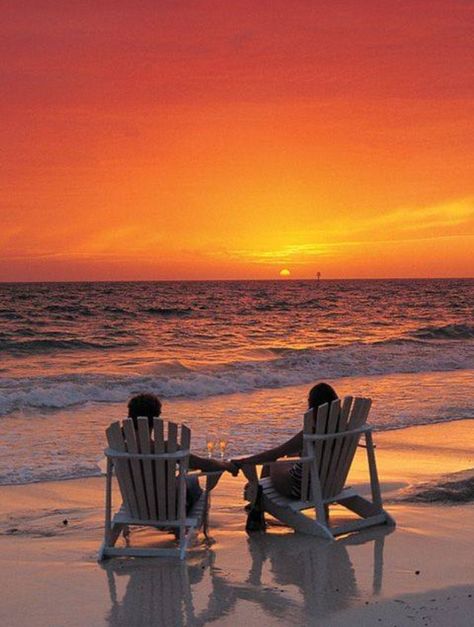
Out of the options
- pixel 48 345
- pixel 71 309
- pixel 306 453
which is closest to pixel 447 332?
pixel 48 345

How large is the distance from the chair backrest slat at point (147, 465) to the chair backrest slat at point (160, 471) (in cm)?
3

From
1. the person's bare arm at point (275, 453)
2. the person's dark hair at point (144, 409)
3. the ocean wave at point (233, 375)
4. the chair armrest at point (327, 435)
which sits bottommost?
the ocean wave at point (233, 375)

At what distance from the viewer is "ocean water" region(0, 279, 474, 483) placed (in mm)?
11789

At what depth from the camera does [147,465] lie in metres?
5.95

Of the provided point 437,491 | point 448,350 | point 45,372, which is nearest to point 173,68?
point 45,372

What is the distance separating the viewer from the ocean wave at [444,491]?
7.26 m

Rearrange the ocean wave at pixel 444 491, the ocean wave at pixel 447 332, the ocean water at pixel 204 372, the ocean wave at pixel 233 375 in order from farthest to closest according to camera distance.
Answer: the ocean wave at pixel 447 332, the ocean wave at pixel 233 375, the ocean water at pixel 204 372, the ocean wave at pixel 444 491

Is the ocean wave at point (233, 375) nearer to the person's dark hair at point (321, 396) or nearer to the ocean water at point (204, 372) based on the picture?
the ocean water at point (204, 372)

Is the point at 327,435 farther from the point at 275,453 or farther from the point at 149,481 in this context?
the point at 149,481

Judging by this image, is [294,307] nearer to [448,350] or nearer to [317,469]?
[448,350]

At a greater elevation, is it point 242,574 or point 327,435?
point 327,435

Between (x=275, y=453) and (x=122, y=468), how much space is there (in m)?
1.25

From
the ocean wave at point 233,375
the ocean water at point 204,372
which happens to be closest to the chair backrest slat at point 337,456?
the ocean water at point 204,372

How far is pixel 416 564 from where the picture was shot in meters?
5.56
